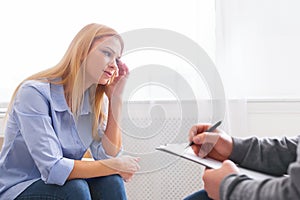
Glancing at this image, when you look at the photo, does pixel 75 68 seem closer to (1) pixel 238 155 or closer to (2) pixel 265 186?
(1) pixel 238 155

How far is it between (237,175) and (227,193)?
5 cm

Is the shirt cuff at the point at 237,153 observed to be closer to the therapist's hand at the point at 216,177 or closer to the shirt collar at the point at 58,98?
the therapist's hand at the point at 216,177

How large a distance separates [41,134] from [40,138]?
0.01m

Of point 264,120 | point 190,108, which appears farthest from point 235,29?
point 190,108

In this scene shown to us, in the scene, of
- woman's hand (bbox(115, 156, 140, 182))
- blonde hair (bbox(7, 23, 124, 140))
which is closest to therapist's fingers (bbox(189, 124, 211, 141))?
woman's hand (bbox(115, 156, 140, 182))

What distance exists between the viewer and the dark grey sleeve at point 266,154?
108cm

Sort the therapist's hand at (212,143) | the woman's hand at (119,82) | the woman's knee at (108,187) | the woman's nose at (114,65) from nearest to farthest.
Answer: the therapist's hand at (212,143) → the woman's hand at (119,82) → the woman's nose at (114,65) → the woman's knee at (108,187)

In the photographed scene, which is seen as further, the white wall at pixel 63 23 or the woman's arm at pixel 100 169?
the white wall at pixel 63 23

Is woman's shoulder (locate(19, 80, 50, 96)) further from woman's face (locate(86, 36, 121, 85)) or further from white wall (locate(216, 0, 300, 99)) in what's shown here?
white wall (locate(216, 0, 300, 99))

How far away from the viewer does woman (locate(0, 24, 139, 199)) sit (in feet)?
4.25

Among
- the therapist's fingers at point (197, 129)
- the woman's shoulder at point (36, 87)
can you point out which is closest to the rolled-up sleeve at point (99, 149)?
the woman's shoulder at point (36, 87)

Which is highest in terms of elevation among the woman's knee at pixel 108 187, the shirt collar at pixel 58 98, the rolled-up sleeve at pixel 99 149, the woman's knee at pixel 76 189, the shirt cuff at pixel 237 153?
the shirt collar at pixel 58 98

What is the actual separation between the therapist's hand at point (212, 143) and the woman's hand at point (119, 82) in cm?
24

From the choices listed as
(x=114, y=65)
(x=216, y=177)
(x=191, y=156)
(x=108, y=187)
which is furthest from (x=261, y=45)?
(x=216, y=177)
